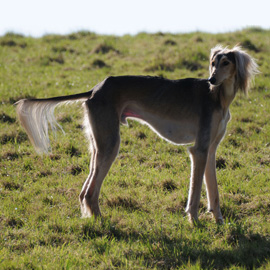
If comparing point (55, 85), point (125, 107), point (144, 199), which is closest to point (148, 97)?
point (125, 107)

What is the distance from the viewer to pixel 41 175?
674 centimetres

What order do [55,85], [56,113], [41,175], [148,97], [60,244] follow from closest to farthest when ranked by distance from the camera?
[60,244] < [148,97] < [41,175] < [56,113] < [55,85]

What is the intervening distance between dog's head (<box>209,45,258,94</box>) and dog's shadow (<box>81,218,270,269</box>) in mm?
1501

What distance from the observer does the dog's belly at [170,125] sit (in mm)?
5348

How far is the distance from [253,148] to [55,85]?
507 cm

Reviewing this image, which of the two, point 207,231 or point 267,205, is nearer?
point 207,231

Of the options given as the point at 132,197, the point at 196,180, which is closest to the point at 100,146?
the point at 132,197

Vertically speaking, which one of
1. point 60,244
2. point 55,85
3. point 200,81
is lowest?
point 60,244

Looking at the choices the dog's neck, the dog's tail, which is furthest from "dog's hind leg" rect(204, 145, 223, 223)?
the dog's tail

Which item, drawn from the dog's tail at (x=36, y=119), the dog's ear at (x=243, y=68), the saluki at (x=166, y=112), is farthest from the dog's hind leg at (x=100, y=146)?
the dog's ear at (x=243, y=68)

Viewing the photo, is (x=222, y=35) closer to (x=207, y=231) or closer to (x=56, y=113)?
(x=56, y=113)

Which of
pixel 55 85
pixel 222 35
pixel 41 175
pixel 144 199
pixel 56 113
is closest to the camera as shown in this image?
pixel 144 199

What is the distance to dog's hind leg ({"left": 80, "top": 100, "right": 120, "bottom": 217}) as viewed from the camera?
17.0ft

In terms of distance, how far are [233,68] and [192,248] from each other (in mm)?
1932
